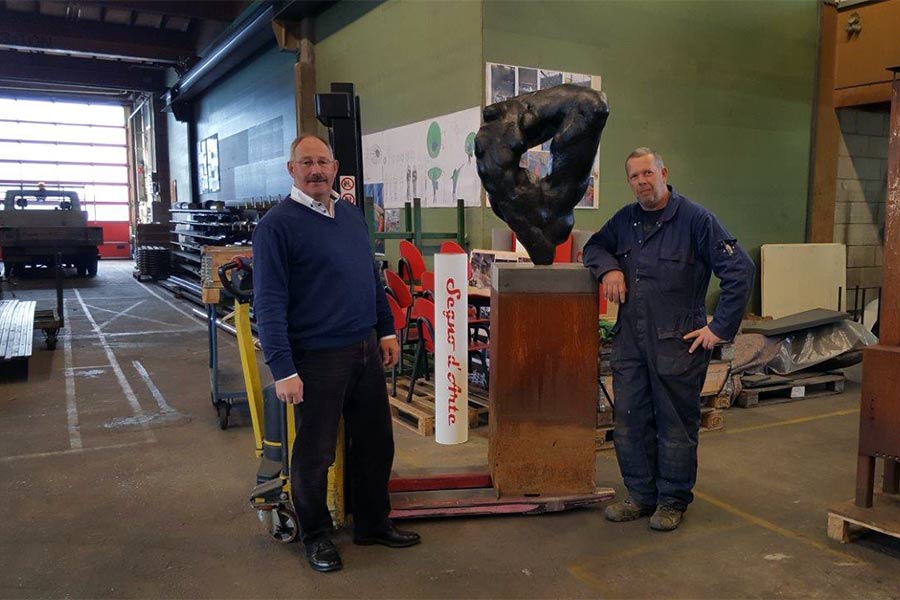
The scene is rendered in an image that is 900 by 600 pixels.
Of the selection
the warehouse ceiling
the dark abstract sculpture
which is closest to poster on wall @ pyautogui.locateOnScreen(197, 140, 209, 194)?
the warehouse ceiling

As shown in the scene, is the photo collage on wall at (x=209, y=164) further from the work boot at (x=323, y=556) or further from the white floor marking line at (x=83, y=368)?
the work boot at (x=323, y=556)

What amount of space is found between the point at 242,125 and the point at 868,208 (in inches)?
394

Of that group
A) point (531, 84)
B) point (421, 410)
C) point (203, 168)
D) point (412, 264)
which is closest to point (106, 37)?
point (203, 168)

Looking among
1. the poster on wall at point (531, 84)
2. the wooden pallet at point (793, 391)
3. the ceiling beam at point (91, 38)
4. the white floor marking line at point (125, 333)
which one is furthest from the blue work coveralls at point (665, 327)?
the ceiling beam at point (91, 38)

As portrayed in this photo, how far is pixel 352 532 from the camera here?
10.5 ft

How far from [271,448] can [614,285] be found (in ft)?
5.64

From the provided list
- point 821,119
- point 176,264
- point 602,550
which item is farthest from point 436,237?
point 176,264

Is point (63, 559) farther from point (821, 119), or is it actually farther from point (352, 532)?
point (821, 119)

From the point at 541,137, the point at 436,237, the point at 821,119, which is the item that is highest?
the point at 821,119

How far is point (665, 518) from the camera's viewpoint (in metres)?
3.21

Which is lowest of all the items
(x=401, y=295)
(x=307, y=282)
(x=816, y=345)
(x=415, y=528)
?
(x=415, y=528)

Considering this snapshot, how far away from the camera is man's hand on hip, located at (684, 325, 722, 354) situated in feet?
9.89

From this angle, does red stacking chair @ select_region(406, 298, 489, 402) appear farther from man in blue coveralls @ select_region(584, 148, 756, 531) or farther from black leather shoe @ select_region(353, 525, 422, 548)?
black leather shoe @ select_region(353, 525, 422, 548)

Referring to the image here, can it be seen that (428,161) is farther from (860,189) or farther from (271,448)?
(860,189)
